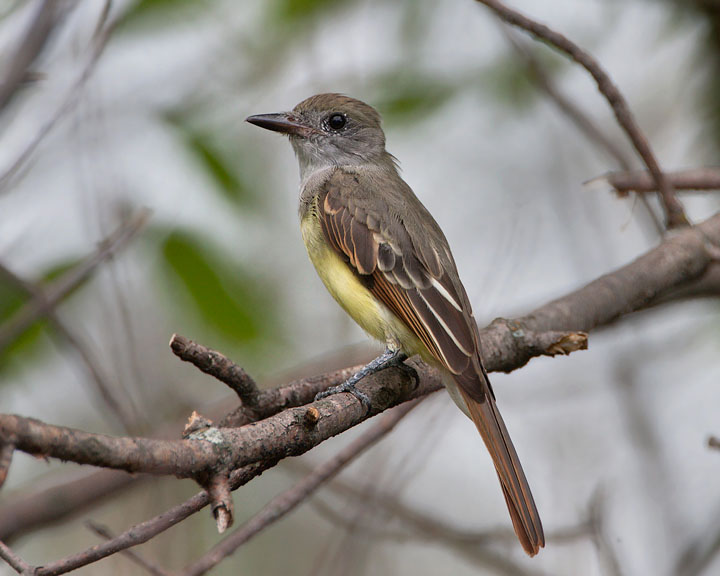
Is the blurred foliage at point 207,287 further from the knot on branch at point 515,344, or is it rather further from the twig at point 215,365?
the twig at point 215,365

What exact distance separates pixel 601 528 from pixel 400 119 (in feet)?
7.68

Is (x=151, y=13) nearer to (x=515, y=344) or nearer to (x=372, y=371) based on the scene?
(x=372, y=371)

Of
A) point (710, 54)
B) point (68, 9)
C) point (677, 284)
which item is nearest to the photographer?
point (68, 9)

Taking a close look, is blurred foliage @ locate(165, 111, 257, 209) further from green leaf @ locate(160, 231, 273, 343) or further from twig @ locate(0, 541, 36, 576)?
twig @ locate(0, 541, 36, 576)

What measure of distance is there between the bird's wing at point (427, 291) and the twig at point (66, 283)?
94 centimetres

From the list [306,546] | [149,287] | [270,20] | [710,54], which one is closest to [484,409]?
[149,287]

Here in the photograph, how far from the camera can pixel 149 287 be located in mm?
4246

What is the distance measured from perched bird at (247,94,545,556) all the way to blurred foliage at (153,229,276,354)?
40 centimetres

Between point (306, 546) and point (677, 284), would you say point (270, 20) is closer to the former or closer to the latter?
point (677, 284)

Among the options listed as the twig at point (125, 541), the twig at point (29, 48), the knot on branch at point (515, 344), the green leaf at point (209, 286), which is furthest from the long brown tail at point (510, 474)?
Answer: the twig at point (29, 48)

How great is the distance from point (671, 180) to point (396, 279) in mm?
1640

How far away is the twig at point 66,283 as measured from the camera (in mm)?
3289

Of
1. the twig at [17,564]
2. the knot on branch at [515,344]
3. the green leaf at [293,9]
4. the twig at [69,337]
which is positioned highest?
the green leaf at [293,9]

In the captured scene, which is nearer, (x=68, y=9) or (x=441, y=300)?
(x=68, y=9)
